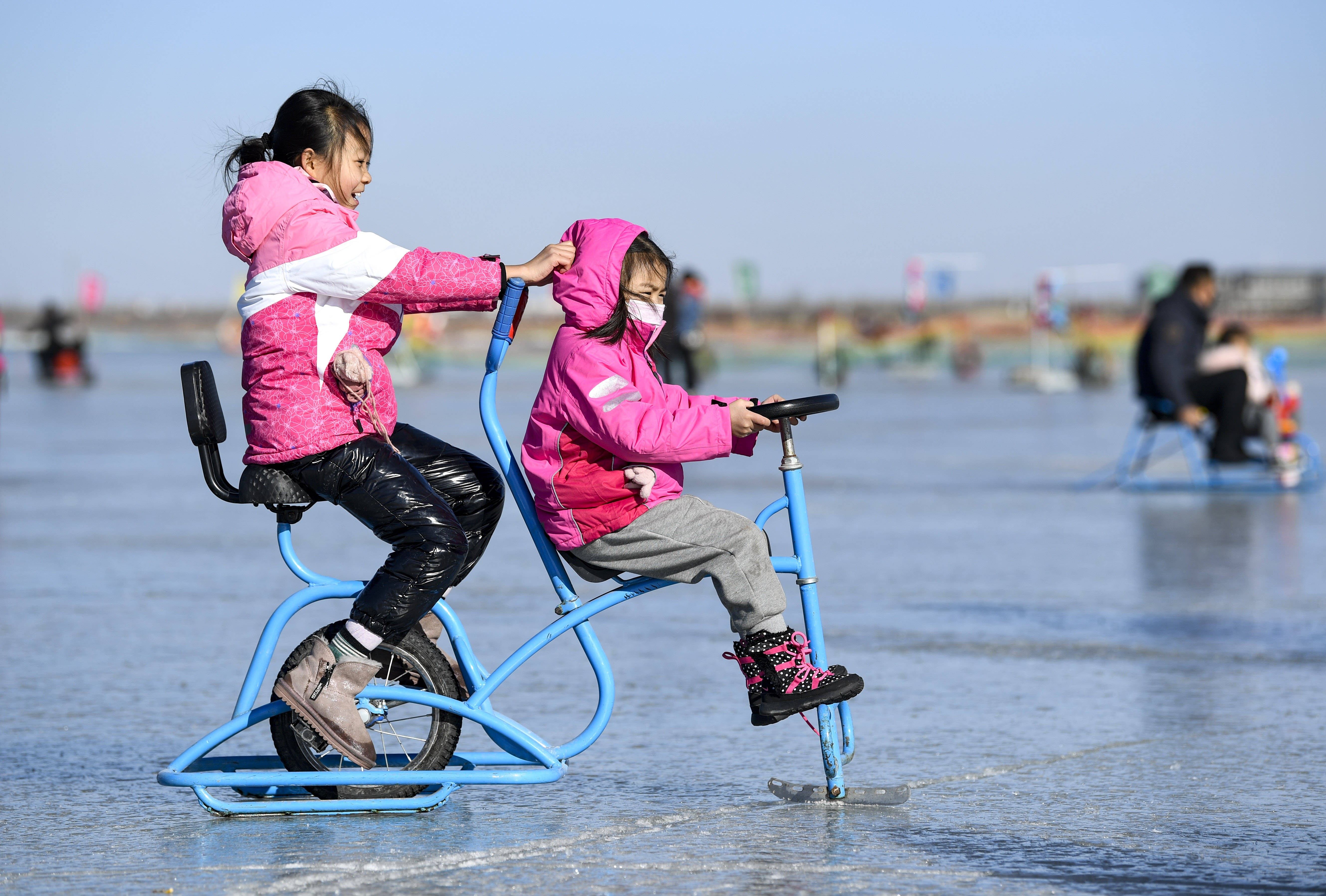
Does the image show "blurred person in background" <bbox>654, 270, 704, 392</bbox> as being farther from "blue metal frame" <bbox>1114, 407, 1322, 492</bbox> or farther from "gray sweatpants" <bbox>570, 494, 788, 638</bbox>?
"gray sweatpants" <bbox>570, 494, 788, 638</bbox>

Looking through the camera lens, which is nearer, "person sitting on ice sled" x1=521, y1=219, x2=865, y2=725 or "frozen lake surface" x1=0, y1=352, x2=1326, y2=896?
"frozen lake surface" x1=0, y1=352, x2=1326, y2=896

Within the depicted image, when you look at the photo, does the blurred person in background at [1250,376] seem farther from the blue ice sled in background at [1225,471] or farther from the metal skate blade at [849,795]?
the metal skate blade at [849,795]

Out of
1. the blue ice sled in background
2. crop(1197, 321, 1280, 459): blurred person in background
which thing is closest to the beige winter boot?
the blue ice sled in background

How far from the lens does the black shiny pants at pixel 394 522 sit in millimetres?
4172

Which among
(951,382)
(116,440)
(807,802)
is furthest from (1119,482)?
(951,382)

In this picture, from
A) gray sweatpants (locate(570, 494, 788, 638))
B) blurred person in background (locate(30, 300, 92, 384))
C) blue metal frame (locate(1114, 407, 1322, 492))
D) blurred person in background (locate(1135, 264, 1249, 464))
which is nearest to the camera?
gray sweatpants (locate(570, 494, 788, 638))

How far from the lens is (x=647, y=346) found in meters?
4.21

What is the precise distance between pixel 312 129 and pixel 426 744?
5.07 ft

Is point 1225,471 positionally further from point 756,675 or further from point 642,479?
point 642,479

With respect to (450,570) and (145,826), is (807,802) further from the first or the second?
(145,826)

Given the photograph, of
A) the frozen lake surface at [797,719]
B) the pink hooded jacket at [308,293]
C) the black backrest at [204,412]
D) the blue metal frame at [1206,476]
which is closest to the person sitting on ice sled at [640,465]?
the pink hooded jacket at [308,293]

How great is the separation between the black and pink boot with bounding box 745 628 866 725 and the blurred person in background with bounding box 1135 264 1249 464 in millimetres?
9187

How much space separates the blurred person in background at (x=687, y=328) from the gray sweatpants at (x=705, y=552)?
15.7 m

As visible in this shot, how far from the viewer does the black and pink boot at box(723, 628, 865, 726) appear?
13.8 feet
